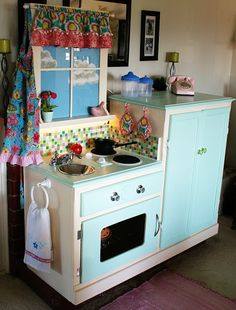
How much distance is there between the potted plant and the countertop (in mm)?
278

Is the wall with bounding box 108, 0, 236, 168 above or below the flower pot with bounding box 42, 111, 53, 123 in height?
above

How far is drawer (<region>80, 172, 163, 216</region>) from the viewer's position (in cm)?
237

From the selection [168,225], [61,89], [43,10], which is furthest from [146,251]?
[43,10]

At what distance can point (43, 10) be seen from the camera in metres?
2.41

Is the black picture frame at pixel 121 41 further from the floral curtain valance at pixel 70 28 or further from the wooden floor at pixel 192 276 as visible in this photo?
the wooden floor at pixel 192 276

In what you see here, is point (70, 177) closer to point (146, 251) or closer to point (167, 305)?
point (146, 251)

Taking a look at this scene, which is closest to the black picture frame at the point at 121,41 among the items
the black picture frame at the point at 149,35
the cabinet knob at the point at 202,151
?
the black picture frame at the point at 149,35

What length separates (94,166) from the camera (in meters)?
2.61

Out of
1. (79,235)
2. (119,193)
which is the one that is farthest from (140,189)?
(79,235)

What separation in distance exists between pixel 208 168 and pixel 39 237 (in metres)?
1.40

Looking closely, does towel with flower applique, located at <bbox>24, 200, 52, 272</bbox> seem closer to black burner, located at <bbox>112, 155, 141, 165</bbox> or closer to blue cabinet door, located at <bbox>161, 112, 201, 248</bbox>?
black burner, located at <bbox>112, 155, 141, 165</bbox>

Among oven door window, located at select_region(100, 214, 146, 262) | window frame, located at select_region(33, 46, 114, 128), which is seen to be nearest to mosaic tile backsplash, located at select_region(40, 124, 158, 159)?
window frame, located at select_region(33, 46, 114, 128)

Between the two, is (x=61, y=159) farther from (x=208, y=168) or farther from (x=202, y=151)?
(x=208, y=168)

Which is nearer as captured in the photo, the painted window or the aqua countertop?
the painted window
